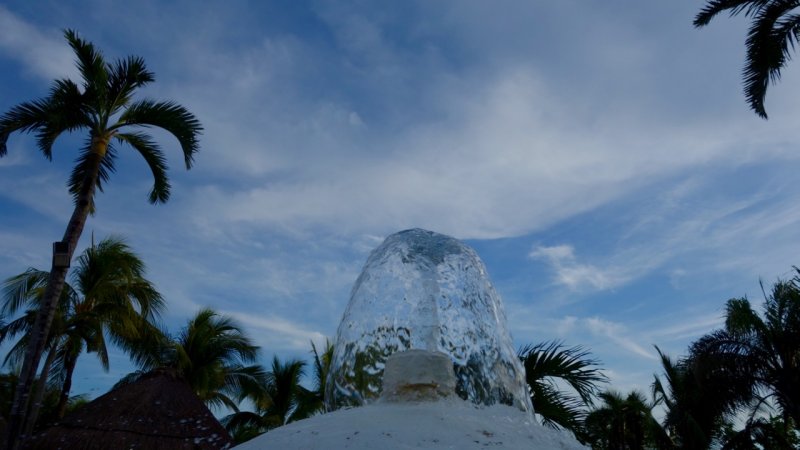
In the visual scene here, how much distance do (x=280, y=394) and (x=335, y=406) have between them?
21954mm

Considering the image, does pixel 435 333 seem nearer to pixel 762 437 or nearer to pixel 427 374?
pixel 427 374

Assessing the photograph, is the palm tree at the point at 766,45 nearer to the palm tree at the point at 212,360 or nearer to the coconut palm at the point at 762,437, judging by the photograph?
the coconut palm at the point at 762,437

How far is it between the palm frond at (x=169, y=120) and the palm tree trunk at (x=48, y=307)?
2.42 ft

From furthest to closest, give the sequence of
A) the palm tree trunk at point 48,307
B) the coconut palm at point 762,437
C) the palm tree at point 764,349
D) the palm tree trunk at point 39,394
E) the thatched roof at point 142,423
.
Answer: the coconut palm at point 762,437 < the palm tree at point 764,349 < the thatched roof at point 142,423 < the palm tree trunk at point 39,394 < the palm tree trunk at point 48,307

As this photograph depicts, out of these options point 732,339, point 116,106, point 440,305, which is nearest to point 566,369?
point 440,305

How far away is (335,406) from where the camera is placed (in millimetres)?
4391

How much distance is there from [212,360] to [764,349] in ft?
61.0

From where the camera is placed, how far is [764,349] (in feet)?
54.2

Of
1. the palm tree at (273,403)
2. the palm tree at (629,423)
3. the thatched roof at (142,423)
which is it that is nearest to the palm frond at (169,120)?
the thatched roof at (142,423)

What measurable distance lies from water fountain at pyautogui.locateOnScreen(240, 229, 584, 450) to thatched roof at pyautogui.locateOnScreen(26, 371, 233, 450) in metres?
9.84

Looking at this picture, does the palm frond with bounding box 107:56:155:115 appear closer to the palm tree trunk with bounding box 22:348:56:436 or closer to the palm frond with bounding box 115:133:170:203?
the palm frond with bounding box 115:133:170:203

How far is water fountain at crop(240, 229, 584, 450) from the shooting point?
2.40 m

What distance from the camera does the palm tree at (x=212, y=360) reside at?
882 inches

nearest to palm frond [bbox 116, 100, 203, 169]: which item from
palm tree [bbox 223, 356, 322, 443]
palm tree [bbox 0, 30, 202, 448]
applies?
palm tree [bbox 0, 30, 202, 448]
